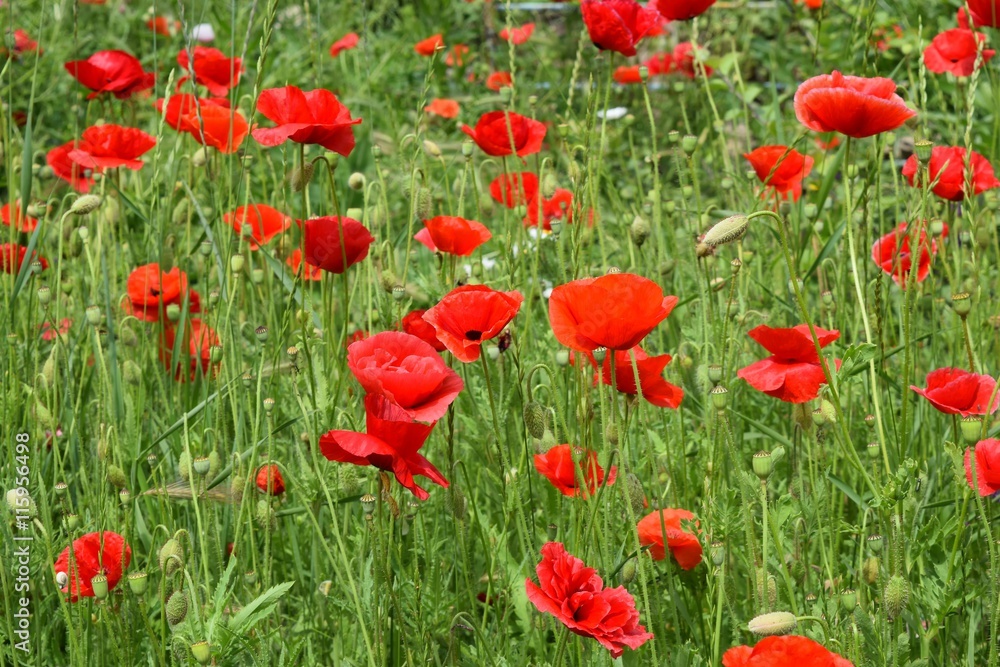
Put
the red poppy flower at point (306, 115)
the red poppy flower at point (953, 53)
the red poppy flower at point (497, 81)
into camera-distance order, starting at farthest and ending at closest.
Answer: the red poppy flower at point (497, 81) < the red poppy flower at point (953, 53) < the red poppy flower at point (306, 115)

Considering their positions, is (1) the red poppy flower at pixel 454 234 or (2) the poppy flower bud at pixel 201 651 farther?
(1) the red poppy flower at pixel 454 234

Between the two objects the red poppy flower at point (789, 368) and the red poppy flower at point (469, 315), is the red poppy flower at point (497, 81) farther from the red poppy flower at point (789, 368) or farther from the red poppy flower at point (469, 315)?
the red poppy flower at point (469, 315)

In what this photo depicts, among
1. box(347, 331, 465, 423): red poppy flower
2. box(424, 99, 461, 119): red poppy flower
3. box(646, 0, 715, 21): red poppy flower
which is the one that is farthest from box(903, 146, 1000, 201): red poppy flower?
box(424, 99, 461, 119): red poppy flower

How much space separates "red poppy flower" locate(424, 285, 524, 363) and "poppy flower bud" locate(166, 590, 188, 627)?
346mm

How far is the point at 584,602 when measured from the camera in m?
1.05

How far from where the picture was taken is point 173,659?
4.06 ft

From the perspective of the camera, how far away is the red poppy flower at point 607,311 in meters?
1.04

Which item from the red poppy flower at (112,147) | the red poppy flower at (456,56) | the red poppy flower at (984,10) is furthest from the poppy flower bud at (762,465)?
the red poppy flower at (456,56)

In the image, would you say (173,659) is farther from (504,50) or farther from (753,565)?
(504,50)

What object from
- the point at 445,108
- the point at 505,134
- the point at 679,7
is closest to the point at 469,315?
the point at 505,134

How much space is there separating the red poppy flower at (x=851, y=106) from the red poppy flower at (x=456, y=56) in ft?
10.7

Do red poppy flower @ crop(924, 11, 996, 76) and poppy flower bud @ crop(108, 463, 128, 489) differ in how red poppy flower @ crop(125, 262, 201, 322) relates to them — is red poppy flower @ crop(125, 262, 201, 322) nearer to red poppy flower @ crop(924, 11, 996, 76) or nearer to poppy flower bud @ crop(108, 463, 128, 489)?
poppy flower bud @ crop(108, 463, 128, 489)

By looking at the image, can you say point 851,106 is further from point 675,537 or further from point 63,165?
point 63,165

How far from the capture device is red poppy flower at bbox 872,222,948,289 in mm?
1721
